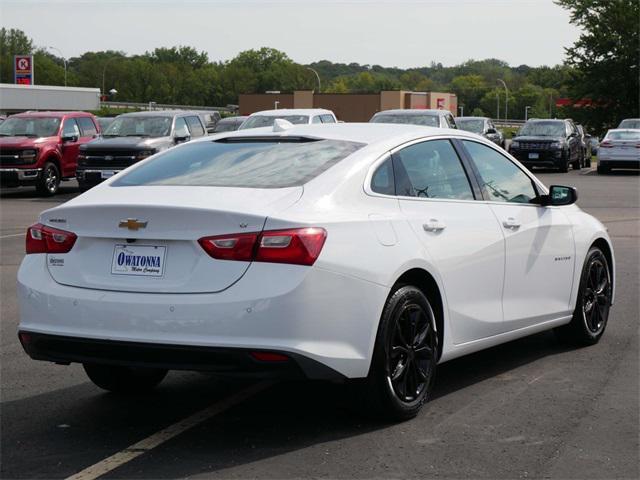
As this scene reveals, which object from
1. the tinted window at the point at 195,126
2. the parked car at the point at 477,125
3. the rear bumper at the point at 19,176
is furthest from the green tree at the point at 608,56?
the rear bumper at the point at 19,176

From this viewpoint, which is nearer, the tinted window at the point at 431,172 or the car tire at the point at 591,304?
the tinted window at the point at 431,172

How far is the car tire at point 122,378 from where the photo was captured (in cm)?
653

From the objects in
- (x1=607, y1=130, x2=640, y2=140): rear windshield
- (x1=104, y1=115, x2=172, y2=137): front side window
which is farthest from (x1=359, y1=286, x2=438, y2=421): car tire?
(x1=607, y1=130, x2=640, y2=140): rear windshield

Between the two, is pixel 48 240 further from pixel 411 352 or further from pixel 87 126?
pixel 87 126

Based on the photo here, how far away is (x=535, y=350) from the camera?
8.06m

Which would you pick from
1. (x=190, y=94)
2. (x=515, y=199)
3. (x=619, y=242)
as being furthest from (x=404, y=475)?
(x=190, y=94)

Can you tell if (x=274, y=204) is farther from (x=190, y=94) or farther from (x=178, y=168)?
(x=190, y=94)

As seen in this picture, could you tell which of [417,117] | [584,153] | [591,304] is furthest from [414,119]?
[591,304]

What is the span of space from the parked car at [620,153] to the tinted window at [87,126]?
664 inches

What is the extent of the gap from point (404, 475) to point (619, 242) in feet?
36.2

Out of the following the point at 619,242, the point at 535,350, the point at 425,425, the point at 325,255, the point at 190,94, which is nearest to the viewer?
the point at 325,255

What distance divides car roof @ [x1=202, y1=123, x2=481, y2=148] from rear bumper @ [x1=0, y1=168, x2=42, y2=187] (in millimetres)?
19426

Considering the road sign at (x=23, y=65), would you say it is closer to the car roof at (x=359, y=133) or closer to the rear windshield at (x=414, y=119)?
the rear windshield at (x=414, y=119)

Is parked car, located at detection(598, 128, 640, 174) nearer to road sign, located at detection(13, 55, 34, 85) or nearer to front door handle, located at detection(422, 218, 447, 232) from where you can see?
front door handle, located at detection(422, 218, 447, 232)
